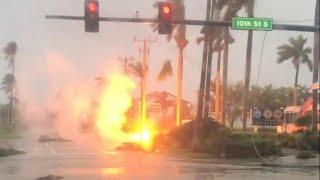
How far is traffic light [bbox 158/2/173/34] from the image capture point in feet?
70.9

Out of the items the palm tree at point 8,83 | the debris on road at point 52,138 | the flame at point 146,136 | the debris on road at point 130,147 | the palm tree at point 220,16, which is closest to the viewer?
the palm tree at point 220,16

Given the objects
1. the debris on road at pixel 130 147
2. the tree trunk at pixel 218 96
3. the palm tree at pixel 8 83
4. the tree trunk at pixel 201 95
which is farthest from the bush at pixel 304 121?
the palm tree at pixel 8 83

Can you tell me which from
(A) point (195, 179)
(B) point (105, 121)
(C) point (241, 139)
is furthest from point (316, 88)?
(B) point (105, 121)

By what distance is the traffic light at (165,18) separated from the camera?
21.6m

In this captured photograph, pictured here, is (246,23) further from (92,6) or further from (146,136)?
(146,136)

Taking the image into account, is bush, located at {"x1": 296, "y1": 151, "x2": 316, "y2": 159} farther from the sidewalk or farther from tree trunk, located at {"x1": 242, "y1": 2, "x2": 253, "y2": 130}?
tree trunk, located at {"x1": 242, "y1": 2, "x2": 253, "y2": 130}

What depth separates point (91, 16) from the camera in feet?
69.8

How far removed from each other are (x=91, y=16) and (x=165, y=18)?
2.32 m

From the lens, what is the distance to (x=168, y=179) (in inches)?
808

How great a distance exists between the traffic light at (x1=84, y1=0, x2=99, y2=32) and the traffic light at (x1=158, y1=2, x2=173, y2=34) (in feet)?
6.50

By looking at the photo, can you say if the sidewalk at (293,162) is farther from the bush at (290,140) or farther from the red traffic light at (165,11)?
the red traffic light at (165,11)

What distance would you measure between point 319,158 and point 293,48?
16.9m

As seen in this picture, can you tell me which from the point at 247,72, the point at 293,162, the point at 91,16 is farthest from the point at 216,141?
the point at 293,162

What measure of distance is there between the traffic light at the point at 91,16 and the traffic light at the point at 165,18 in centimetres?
198
